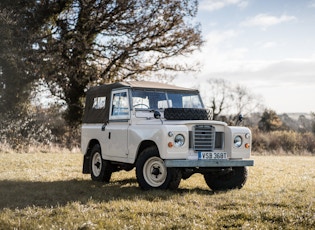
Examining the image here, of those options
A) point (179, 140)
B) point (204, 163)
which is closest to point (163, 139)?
point (179, 140)

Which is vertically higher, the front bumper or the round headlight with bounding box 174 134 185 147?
the round headlight with bounding box 174 134 185 147

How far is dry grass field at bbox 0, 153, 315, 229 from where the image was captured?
21.4ft

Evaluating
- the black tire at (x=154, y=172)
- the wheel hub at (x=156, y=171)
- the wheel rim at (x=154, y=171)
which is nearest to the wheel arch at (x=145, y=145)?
the black tire at (x=154, y=172)

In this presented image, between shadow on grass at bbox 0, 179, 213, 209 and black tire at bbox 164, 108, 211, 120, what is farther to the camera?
black tire at bbox 164, 108, 211, 120

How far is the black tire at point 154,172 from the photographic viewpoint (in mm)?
9094

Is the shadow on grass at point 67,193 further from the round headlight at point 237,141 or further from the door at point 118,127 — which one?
the round headlight at point 237,141

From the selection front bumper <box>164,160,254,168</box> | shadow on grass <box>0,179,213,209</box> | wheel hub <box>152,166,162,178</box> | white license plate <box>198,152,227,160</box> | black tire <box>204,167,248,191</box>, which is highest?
white license plate <box>198,152,227,160</box>

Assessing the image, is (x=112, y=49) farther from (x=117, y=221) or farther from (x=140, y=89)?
(x=117, y=221)

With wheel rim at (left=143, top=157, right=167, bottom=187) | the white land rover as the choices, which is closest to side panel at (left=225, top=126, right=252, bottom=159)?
the white land rover

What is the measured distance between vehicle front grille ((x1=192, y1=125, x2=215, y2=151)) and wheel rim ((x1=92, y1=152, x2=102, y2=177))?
3.19m

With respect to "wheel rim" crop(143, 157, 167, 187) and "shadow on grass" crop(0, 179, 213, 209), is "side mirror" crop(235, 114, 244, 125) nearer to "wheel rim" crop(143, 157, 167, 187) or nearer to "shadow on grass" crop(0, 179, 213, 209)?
"shadow on grass" crop(0, 179, 213, 209)

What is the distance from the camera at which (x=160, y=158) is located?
9156 mm

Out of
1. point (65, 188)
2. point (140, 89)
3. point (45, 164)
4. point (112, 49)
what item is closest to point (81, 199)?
point (65, 188)

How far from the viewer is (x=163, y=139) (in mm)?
8883
